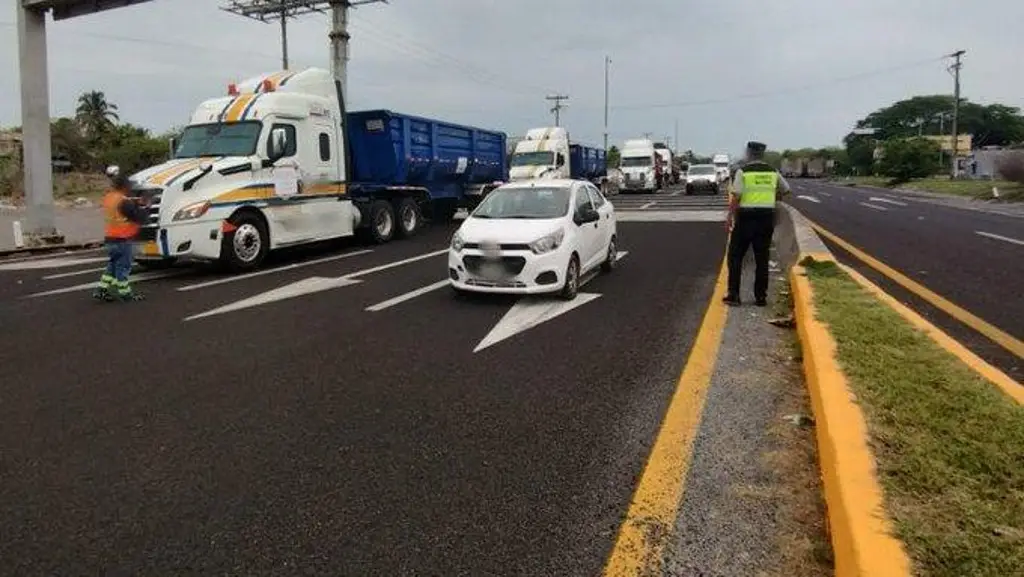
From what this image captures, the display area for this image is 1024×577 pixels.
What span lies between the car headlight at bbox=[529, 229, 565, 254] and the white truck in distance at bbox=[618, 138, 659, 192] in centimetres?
3511

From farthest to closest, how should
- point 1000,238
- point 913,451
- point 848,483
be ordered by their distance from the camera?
point 1000,238
point 913,451
point 848,483

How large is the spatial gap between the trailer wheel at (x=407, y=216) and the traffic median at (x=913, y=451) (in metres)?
12.3

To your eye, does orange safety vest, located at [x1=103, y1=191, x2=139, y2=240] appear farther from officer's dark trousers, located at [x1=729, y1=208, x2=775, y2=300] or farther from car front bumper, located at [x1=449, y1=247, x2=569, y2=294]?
officer's dark trousers, located at [x1=729, y1=208, x2=775, y2=300]

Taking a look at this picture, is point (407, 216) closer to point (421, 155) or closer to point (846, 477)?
point (421, 155)

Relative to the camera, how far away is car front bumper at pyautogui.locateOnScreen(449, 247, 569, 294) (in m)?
8.88

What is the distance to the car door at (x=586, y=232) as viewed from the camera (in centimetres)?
980

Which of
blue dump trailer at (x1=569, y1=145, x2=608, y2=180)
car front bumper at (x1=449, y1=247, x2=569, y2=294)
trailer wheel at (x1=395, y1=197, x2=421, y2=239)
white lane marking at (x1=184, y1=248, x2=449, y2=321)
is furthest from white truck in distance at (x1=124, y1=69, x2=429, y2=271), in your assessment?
blue dump trailer at (x1=569, y1=145, x2=608, y2=180)

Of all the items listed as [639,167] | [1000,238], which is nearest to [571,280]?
[1000,238]

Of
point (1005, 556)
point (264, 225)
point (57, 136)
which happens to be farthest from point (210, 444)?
point (57, 136)

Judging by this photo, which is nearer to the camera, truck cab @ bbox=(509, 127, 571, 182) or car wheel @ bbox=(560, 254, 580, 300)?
car wheel @ bbox=(560, 254, 580, 300)

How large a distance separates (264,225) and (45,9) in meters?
9.98

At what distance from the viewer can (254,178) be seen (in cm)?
1238

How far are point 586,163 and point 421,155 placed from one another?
19.9m

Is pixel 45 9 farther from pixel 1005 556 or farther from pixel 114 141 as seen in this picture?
pixel 114 141
